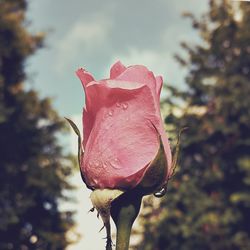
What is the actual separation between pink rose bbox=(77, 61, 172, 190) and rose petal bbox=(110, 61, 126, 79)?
0.05 m

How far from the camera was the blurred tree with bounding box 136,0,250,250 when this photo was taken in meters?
11.1

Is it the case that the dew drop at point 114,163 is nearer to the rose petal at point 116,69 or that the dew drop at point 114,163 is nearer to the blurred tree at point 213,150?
the rose petal at point 116,69

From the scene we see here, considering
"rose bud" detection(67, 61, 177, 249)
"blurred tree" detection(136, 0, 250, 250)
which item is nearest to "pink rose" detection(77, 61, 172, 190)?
"rose bud" detection(67, 61, 177, 249)

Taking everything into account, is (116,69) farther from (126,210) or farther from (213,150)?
(213,150)

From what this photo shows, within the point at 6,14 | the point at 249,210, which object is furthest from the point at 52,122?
the point at 249,210

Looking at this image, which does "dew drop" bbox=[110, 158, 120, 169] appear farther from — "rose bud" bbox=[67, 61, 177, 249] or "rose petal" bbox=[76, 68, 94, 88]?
"rose petal" bbox=[76, 68, 94, 88]

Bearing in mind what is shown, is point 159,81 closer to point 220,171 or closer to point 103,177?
point 103,177

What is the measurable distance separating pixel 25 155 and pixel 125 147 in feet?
40.4

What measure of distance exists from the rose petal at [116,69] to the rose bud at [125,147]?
0.17ft

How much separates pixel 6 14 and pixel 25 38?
0.78 metres

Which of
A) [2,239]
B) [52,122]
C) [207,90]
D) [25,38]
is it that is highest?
[25,38]

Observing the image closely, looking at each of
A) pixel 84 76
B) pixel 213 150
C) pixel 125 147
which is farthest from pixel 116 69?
pixel 213 150

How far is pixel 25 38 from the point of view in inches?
539

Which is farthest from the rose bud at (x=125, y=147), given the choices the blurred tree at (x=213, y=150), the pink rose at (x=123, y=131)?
the blurred tree at (x=213, y=150)
